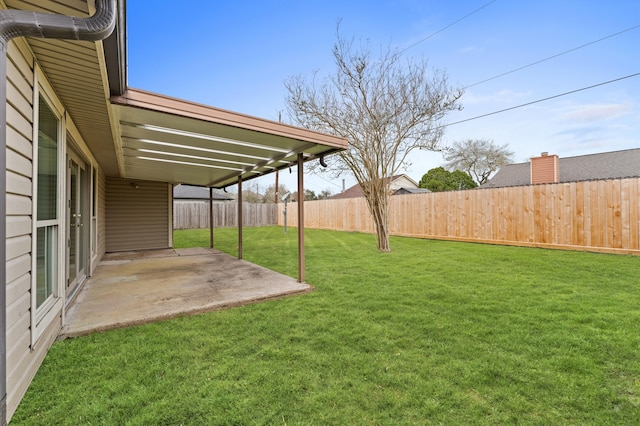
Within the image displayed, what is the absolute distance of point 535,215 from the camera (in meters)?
7.39

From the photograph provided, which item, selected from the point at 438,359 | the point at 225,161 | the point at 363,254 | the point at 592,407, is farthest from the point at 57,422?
the point at 363,254

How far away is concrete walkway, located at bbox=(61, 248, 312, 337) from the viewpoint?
9.37 ft

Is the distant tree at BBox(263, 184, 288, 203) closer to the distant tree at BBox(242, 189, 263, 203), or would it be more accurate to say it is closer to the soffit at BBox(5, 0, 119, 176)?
the distant tree at BBox(242, 189, 263, 203)

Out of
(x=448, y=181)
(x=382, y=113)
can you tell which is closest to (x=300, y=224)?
(x=382, y=113)

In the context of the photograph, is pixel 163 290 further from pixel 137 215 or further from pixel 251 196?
pixel 251 196

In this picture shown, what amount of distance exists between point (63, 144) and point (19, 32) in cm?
165

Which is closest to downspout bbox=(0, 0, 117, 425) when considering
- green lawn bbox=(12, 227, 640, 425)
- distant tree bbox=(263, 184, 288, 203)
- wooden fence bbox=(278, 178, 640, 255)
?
green lawn bbox=(12, 227, 640, 425)

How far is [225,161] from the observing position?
5059 millimetres

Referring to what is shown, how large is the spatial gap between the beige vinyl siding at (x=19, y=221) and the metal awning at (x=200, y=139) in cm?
72

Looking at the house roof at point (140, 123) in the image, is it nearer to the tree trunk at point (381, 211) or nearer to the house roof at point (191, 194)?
the tree trunk at point (381, 211)

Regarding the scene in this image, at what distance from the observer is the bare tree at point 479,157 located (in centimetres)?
2319

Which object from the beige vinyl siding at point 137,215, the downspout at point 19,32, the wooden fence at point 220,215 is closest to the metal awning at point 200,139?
the downspout at point 19,32

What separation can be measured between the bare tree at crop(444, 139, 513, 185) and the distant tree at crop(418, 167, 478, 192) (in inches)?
83.2

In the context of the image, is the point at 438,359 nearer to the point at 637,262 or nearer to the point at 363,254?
the point at 363,254
